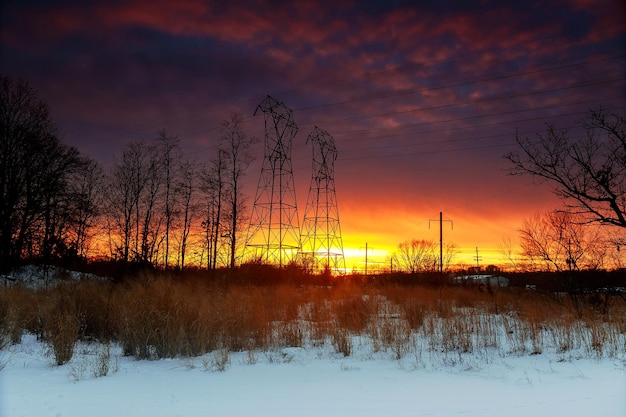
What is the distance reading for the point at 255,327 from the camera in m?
11.8

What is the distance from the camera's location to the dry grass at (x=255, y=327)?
35.0ft

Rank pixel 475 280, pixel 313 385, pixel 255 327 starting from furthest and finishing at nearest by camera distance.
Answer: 1. pixel 475 280
2. pixel 255 327
3. pixel 313 385

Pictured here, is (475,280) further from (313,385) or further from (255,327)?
(313,385)

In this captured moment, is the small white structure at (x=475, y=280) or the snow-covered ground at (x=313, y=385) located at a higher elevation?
the small white structure at (x=475, y=280)

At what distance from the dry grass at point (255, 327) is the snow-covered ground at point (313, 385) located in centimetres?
48

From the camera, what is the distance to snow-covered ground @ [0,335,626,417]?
6.54 m

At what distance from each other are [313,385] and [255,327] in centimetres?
404

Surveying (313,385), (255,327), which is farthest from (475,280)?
(313,385)

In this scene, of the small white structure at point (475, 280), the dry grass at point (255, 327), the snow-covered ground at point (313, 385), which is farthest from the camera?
the small white structure at point (475, 280)

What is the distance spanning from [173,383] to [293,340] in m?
4.01

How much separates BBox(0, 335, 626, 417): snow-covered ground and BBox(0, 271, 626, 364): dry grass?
48cm

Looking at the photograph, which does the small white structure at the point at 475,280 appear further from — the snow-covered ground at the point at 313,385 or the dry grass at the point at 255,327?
the snow-covered ground at the point at 313,385

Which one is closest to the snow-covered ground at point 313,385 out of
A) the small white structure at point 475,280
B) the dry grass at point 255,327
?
the dry grass at point 255,327

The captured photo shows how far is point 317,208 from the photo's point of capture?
110ft
